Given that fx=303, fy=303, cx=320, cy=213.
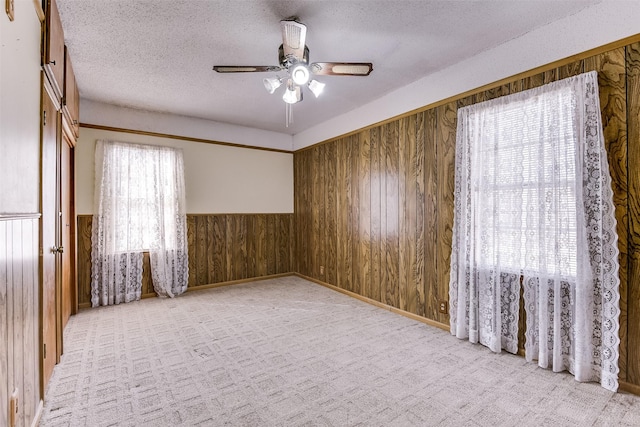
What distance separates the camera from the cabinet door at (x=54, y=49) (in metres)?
1.81

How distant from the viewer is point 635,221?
2.01 metres

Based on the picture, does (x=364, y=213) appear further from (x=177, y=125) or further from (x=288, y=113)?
(x=177, y=125)

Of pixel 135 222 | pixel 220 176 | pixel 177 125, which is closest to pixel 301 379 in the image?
pixel 135 222

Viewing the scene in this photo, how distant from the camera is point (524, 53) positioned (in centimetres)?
251

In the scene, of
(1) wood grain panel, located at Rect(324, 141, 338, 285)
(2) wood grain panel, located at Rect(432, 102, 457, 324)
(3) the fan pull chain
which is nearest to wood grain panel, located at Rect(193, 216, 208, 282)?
(1) wood grain panel, located at Rect(324, 141, 338, 285)

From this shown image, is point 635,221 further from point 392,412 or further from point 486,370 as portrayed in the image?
point 392,412

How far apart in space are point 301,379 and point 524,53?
10.3 ft

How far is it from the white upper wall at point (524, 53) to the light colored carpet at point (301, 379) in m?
2.40

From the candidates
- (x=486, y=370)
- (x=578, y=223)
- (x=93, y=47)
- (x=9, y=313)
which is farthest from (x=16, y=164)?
(x=578, y=223)

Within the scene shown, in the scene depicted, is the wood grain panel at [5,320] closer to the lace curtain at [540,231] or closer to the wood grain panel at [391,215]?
the lace curtain at [540,231]

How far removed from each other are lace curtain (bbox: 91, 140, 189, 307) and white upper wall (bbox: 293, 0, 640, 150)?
121 inches

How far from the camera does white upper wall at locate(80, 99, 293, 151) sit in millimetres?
4020

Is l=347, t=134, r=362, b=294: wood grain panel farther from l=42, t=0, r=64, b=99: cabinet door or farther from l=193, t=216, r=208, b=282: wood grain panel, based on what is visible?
l=42, t=0, r=64, b=99: cabinet door

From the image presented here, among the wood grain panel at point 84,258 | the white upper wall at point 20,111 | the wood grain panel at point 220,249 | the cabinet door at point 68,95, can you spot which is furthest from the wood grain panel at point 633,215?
the wood grain panel at point 84,258
